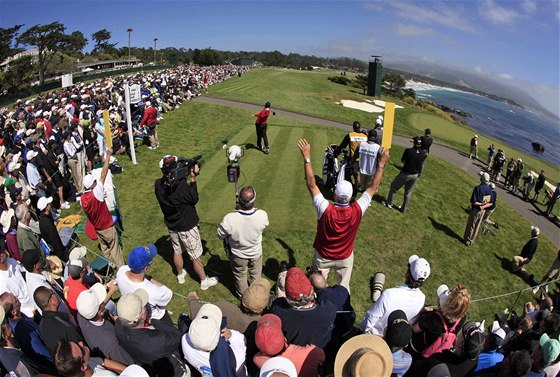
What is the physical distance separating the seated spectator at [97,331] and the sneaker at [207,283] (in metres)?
2.84

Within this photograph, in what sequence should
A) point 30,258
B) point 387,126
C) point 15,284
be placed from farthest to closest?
point 387,126 < point 30,258 < point 15,284

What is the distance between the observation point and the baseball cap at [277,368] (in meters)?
2.78

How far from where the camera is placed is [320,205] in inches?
196

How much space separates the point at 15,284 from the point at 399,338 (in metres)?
4.89

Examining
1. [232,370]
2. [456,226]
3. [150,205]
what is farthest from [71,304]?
[456,226]

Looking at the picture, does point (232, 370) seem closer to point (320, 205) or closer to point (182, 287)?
point (320, 205)

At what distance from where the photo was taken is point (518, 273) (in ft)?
29.1

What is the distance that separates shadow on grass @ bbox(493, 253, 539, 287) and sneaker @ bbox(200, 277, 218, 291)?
7613 mm

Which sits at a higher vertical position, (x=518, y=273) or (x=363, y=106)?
(x=363, y=106)

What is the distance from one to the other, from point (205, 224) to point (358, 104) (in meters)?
26.9

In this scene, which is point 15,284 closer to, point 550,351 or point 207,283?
point 207,283

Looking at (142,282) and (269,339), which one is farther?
(142,282)

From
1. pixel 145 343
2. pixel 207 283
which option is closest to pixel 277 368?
pixel 145 343

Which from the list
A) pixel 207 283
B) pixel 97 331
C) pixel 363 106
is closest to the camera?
pixel 97 331
